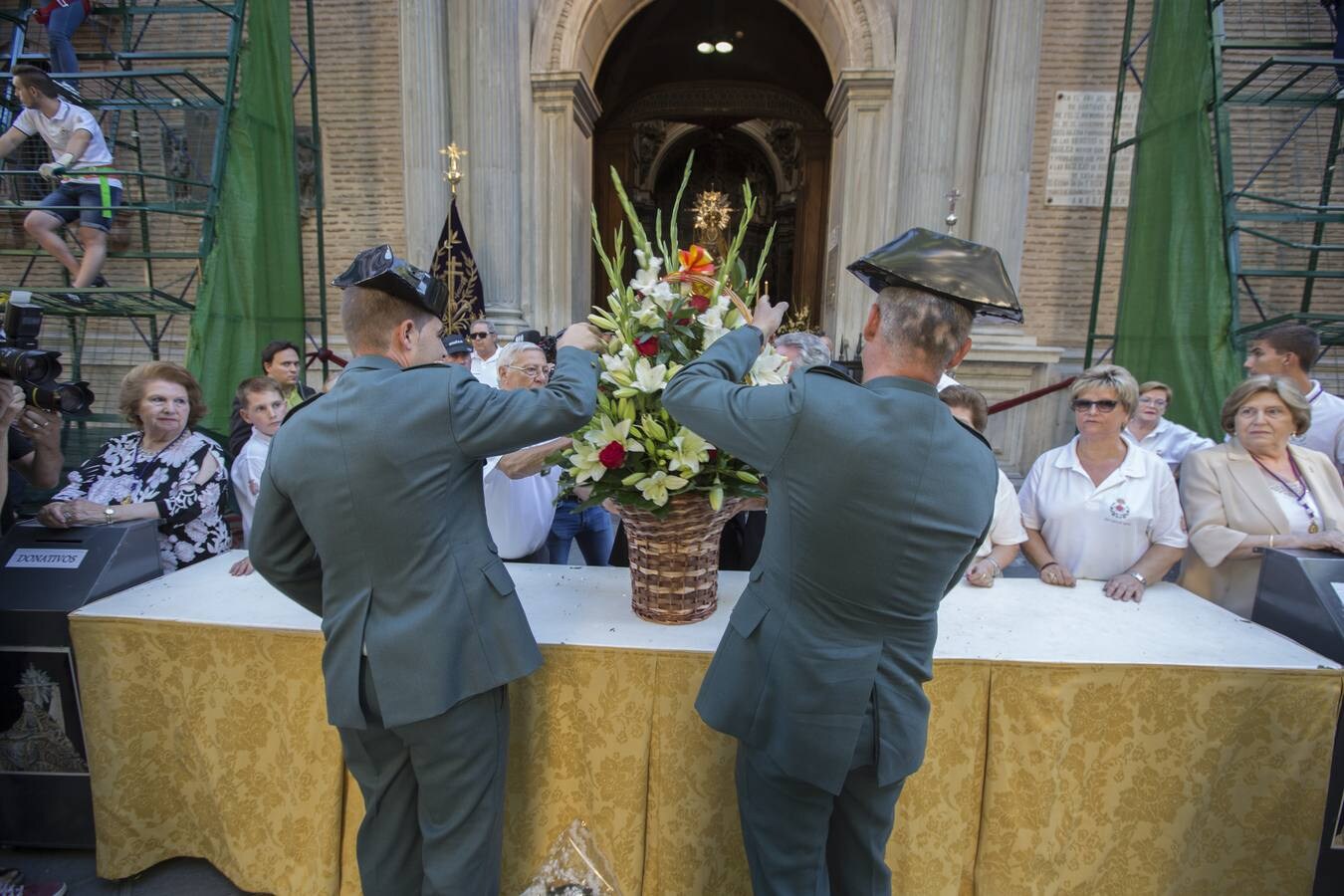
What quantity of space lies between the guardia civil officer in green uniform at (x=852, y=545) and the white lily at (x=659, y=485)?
0.26 m

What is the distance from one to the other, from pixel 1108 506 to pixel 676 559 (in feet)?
5.78

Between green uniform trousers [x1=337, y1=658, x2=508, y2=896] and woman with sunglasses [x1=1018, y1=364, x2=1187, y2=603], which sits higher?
woman with sunglasses [x1=1018, y1=364, x2=1187, y2=603]

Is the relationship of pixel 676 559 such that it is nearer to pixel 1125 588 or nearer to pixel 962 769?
pixel 962 769

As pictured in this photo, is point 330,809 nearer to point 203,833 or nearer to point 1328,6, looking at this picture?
point 203,833

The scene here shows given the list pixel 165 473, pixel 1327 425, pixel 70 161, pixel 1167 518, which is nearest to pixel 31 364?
pixel 165 473

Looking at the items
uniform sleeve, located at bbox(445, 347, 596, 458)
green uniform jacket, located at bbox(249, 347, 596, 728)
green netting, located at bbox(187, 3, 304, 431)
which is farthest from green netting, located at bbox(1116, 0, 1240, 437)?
green netting, located at bbox(187, 3, 304, 431)

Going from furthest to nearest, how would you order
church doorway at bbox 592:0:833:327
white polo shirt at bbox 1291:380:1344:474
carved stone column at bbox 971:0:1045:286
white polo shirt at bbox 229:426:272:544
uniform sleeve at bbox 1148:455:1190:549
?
church doorway at bbox 592:0:833:327, carved stone column at bbox 971:0:1045:286, white polo shirt at bbox 1291:380:1344:474, white polo shirt at bbox 229:426:272:544, uniform sleeve at bbox 1148:455:1190:549

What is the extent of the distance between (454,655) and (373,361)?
27.1 inches

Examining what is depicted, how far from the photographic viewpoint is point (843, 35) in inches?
259

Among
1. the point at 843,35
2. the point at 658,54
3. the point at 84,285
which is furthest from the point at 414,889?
the point at 658,54

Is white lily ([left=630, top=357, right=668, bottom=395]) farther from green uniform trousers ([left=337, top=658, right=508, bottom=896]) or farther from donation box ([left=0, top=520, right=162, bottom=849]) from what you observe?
donation box ([left=0, top=520, right=162, bottom=849])

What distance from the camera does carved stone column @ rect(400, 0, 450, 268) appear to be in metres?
6.43

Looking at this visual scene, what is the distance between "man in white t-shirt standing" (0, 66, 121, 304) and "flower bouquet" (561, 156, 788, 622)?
16.7 ft

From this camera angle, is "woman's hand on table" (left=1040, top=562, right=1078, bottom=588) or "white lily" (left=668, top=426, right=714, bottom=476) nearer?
"white lily" (left=668, top=426, right=714, bottom=476)
